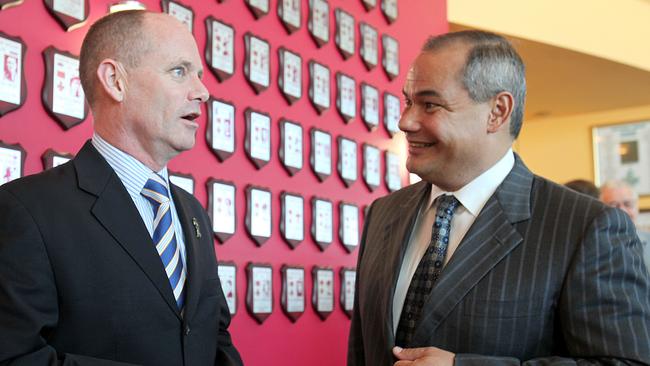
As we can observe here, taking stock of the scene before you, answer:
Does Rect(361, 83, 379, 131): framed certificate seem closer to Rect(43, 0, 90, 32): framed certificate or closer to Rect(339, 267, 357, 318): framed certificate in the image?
Rect(339, 267, 357, 318): framed certificate

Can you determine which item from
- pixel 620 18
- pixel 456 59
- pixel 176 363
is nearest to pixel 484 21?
pixel 620 18

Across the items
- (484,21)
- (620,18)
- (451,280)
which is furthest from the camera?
(620,18)

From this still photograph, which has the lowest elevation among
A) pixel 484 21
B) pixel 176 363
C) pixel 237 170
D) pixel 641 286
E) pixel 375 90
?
pixel 176 363

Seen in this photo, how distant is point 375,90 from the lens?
4457mm

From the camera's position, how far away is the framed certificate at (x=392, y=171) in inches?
176

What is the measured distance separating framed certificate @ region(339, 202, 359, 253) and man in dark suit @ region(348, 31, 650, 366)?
6.07ft

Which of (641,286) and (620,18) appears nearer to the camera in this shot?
(641,286)

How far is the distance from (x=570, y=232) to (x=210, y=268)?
2.78 ft

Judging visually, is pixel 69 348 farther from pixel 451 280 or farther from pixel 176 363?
pixel 451 280

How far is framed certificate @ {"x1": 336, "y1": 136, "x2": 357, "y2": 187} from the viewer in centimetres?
409

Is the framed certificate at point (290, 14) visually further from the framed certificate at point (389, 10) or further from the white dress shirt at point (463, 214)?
the white dress shirt at point (463, 214)

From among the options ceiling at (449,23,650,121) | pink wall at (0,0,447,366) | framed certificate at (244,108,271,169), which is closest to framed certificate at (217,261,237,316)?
pink wall at (0,0,447,366)

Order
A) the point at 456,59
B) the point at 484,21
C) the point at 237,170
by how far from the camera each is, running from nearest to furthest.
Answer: the point at 456,59
the point at 237,170
the point at 484,21

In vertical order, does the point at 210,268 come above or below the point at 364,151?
below
